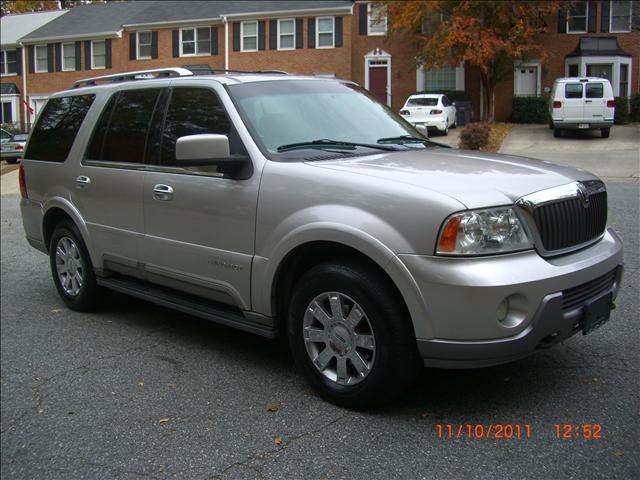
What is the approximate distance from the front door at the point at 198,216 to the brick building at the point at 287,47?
26.2 metres

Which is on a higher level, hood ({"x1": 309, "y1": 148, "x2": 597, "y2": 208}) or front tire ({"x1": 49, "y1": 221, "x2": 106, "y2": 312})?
hood ({"x1": 309, "y1": 148, "x2": 597, "y2": 208})

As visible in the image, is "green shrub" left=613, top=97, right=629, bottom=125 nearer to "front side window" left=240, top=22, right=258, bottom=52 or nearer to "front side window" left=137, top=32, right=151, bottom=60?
"front side window" left=240, top=22, right=258, bottom=52

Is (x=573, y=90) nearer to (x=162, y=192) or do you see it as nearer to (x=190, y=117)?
(x=190, y=117)

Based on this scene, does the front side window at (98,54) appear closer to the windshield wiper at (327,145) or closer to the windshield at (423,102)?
the windshield at (423,102)

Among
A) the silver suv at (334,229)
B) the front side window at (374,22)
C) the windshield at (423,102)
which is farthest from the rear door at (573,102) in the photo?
the silver suv at (334,229)

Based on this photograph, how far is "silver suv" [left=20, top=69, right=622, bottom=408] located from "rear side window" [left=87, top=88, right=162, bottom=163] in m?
0.02

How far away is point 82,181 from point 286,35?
1259 inches

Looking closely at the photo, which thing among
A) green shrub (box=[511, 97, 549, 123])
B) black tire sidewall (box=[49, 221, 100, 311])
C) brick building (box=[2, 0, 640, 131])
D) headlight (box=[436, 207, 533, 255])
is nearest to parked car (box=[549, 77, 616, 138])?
brick building (box=[2, 0, 640, 131])

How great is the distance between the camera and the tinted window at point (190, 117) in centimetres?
462

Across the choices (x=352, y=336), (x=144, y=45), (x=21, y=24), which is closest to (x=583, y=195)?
(x=352, y=336)

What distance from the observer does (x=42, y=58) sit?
4344 cm

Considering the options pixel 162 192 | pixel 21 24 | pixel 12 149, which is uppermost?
pixel 21 24

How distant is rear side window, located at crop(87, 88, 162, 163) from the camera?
523cm

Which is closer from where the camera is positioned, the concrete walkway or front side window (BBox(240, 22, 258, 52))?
the concrete walkway
